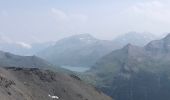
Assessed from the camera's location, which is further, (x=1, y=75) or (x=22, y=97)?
(x=1, y=75)

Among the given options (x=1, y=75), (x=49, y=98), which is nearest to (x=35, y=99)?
(x=49, y=98)

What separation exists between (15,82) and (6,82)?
11.1 m

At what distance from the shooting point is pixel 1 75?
193750 mm

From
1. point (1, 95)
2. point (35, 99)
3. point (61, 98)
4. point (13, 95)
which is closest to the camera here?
point (1, 95)

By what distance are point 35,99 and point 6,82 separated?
1424 centimetres

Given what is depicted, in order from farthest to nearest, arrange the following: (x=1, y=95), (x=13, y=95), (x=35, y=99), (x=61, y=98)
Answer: (x=61, y=98), (x=35, y=99), (x=13, y=95), (x=1, y=95)

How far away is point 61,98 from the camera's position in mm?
198750

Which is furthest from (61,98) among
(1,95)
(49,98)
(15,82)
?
→ (1,95)

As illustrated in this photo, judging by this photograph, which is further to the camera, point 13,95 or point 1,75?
point 1,75

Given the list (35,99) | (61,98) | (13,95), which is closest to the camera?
(13,95)

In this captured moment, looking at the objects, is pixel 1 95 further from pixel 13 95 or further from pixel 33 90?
pixel 33 90

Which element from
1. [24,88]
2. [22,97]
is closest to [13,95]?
[22,97]

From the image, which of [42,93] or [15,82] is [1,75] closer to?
[15,82]

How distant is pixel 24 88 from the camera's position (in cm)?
19375
